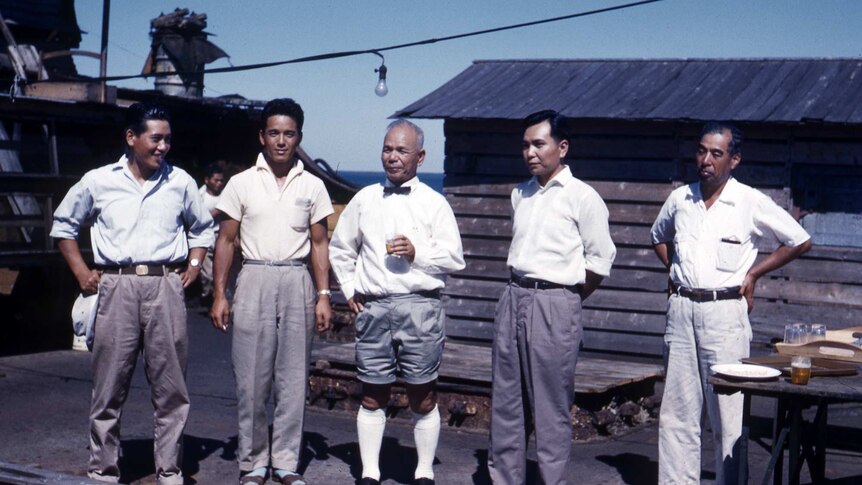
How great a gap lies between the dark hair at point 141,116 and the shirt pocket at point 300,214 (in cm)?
87

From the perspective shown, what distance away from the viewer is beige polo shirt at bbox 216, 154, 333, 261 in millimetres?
5652

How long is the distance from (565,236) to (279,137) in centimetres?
172

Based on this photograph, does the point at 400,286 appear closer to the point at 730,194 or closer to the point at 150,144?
the point at 150,144

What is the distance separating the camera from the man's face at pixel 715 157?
541 centimetres

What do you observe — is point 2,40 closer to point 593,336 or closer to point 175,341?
point 593,336

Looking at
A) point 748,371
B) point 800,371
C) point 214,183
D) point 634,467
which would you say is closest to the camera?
point 800,371

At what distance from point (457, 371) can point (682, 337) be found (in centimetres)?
273

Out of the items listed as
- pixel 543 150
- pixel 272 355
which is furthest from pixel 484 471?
pixel 543 150

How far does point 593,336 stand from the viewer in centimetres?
1181

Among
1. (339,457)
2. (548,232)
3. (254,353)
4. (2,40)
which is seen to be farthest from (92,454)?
(2,40)

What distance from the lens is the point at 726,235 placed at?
5.44 meters

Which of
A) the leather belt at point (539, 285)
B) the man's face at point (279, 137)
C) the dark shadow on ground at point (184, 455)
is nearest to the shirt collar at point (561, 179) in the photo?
the leather belt at point (539, 285)

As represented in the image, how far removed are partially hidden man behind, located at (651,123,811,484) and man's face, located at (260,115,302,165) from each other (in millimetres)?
2276

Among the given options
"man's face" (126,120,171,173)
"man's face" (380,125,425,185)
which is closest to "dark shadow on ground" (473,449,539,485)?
"man's face" (380,125,425,185)
